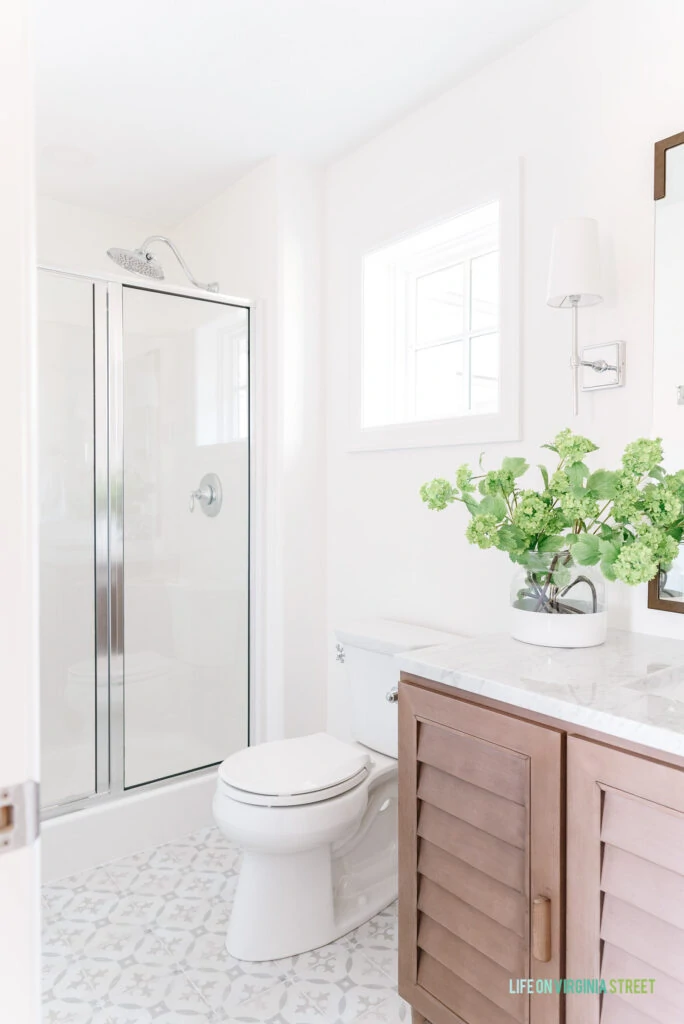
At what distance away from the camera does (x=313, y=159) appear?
255 cm

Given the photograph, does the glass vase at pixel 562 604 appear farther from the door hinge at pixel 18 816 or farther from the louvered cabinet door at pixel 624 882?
the door hinge at pixel 18 816

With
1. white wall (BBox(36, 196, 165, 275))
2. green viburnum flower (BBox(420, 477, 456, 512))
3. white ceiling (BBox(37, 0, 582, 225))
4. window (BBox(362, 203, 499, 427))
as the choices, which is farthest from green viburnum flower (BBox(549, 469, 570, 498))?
white wall (BBox(36, 196, 165, 275))

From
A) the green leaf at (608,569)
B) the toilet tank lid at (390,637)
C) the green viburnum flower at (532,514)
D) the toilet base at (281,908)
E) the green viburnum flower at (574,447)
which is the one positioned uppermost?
the green viburnum flower at (574,447)

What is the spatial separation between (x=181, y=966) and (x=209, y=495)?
150 centimetres

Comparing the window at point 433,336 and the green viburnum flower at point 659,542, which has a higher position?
the window at point 433,336

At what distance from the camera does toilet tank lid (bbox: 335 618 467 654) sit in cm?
198

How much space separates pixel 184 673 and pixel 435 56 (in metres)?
2.18

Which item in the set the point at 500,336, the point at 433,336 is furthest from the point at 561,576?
the point at 433,336

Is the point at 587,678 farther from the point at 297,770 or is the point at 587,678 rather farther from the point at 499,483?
the point at 297,770

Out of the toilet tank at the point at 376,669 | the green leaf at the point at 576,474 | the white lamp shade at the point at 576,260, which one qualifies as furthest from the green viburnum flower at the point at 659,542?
the toilet tank at the point at 376,669

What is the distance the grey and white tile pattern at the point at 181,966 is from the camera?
1.56 metres

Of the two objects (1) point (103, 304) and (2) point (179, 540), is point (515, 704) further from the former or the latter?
(1) point (103, 304)

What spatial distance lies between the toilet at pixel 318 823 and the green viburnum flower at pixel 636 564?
770 millimetres

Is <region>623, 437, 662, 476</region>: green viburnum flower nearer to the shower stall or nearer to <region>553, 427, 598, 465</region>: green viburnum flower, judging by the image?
<region>553, 427, 598, 465</region>: green viburnum flower
